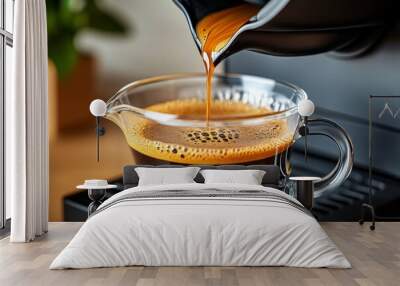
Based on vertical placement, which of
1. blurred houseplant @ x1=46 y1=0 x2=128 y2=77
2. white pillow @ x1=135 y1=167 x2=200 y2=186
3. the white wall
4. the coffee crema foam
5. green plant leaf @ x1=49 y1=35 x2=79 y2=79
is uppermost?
the white wall

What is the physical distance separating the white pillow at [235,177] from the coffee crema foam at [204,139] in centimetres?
19

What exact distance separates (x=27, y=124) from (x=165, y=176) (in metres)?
1.03

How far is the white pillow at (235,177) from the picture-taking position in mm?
4193

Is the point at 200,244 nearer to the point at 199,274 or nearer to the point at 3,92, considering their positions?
the point at 199,274

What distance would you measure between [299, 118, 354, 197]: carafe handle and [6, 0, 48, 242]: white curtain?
1994 mm

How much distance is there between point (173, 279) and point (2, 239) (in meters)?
1.78

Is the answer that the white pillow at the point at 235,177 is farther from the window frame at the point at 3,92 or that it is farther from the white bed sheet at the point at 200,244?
the window frame at the point at 3,92

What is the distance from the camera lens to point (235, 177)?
421cm

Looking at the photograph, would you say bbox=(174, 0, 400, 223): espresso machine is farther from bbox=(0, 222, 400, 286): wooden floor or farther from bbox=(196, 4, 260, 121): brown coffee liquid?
bbox=(0, 222, 400, 286): wooden floor

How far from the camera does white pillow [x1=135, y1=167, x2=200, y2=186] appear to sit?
4227 mm

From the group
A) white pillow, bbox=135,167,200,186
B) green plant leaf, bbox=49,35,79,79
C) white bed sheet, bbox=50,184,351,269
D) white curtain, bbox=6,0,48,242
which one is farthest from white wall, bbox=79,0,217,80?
green plant leaf, bbox=49,35,79,79

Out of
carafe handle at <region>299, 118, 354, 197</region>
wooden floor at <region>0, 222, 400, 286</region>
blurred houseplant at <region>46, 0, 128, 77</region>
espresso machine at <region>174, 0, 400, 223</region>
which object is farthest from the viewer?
carafe handle at <region>299, 118, 354, 197</region>

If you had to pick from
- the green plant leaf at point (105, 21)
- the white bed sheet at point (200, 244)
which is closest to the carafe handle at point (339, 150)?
the white bed sheet at point (200, 244)

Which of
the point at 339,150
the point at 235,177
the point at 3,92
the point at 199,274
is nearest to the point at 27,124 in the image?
the point at 3,92
